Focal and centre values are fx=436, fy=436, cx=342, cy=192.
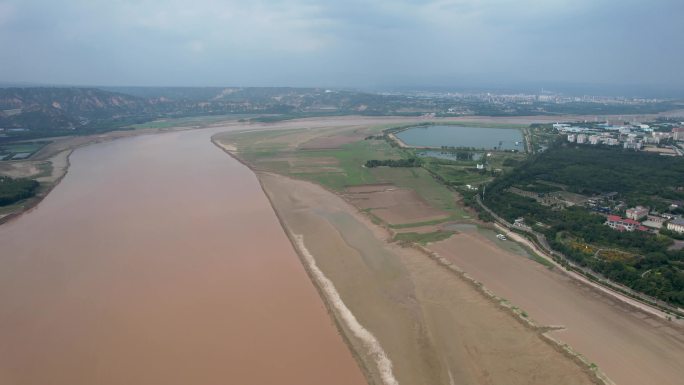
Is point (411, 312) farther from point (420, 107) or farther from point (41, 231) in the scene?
point (420, 107)

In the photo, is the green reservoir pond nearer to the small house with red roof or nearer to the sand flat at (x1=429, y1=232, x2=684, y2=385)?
the small house with red roof

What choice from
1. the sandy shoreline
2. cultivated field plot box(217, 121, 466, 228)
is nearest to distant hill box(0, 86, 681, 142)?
cultivated field plot box(217, 121, 466, 228)

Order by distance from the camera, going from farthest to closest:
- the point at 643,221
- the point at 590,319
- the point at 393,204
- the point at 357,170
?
the point at 357,170 < the point at 393,204 < the point at 643,221 < the point at 590,319

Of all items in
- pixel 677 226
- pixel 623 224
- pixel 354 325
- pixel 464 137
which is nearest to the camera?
pixel 354 325

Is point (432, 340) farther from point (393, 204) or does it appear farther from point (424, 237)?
point (393, 204)

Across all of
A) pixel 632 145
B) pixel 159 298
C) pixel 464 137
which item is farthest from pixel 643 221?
pixel 464 137

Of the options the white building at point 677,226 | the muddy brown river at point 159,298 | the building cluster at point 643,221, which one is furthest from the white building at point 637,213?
the muddy brown river at point 159,298
